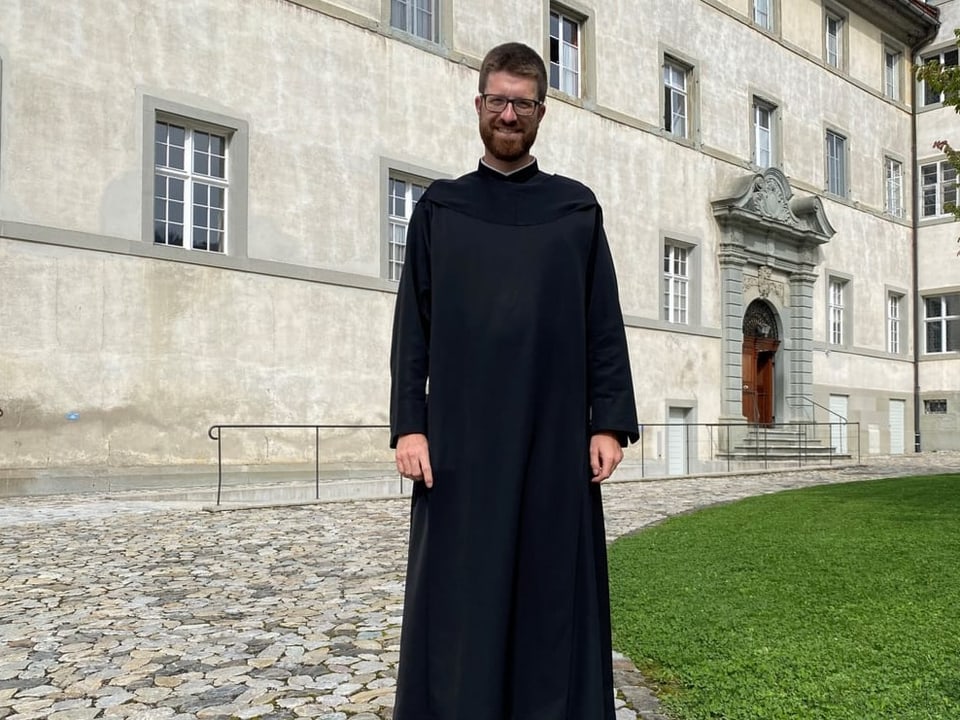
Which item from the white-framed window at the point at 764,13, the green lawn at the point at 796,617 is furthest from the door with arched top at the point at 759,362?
the green lawn at the point at 796,617

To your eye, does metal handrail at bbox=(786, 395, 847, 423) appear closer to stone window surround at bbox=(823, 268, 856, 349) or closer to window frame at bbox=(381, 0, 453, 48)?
stone window surround at bbox=(823, 268, 856, 349)

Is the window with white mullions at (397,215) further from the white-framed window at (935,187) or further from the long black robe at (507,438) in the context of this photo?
the white-framed window at (935,187)

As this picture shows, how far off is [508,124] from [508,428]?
2.84 feet

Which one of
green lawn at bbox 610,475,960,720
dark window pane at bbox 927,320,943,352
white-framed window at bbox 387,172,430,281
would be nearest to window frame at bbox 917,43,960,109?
dark window pane at bbox 927,320,943,352

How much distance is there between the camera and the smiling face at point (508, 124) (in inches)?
102

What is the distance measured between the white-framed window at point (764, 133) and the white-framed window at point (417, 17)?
10.3 metres

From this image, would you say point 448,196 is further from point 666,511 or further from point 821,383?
point 821,383

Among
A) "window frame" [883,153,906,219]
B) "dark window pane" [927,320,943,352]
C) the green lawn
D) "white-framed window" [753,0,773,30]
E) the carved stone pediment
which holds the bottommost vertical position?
the green lawn

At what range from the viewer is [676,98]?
21.2m

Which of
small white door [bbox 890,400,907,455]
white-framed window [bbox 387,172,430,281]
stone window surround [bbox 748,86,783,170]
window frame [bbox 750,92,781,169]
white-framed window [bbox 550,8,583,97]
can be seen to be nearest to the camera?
white-framed window [bbox 387,172,430,281]

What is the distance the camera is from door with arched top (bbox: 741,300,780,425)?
2236 cm

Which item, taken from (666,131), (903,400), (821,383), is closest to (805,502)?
(666,131)

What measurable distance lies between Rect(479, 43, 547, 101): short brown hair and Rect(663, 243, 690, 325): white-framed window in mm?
17945

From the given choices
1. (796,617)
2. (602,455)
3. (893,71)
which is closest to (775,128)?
(893,71)
